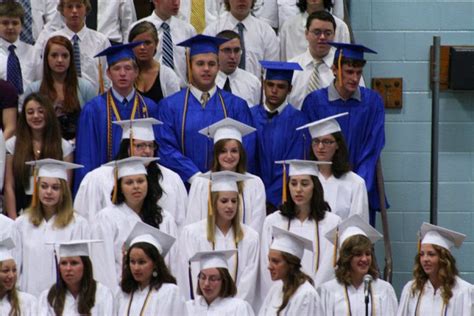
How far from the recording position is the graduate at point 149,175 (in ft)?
30.3

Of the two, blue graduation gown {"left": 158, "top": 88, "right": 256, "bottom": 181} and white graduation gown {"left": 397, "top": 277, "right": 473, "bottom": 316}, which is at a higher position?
blue graduation gown {"left": 158, "top": 88, "right": 256, "bottom": 181}

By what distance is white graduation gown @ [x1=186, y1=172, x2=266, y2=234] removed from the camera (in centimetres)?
930

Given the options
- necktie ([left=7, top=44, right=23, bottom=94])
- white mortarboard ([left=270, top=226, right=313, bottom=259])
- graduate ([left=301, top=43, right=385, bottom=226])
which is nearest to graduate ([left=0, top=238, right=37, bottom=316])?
white mortarboard ([left=270, top=226, right=313, bottom=259])

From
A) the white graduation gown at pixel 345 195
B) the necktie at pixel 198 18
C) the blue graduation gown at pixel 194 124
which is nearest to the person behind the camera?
the white graduation gown at pixel 345 195

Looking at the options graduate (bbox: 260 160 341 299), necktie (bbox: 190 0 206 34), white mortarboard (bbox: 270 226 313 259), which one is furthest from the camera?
necktie (bbox: 190 0 206 34)

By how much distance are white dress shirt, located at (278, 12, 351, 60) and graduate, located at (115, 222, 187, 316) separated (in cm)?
303

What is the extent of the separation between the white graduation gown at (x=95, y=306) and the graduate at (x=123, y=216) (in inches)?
20.0

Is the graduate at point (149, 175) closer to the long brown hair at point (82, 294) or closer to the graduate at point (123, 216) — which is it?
the graduate at point (123, 216)

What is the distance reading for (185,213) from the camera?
370 inches

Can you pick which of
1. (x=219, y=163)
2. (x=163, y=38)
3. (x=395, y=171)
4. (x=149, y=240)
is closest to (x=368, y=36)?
(x=395, y=171)

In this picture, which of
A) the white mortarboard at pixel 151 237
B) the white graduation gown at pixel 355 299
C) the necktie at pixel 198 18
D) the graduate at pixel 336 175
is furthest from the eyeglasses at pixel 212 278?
the necktie at pixel 198 18

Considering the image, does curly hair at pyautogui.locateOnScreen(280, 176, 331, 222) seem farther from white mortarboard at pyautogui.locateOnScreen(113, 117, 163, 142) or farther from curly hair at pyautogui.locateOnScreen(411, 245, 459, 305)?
white mortarboard at pyautogui.locateOnScreen(113, 117, 163, 142)

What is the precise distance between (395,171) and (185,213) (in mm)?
2868

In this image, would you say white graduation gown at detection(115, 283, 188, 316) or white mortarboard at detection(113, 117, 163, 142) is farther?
white mortarboard at detection(113, 117, 163, 142)
